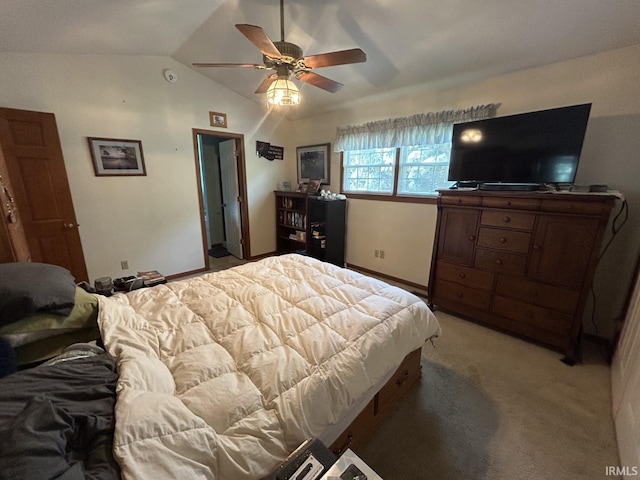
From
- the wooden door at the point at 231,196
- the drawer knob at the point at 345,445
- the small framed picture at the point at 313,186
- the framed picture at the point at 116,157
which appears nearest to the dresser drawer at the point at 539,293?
the drawer knob at the point at 345,445

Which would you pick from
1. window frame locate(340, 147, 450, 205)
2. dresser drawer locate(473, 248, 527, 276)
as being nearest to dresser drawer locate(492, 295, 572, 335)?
dresser drawer locate(473, 248, 527, 276)

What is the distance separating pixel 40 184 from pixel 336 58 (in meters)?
3.05

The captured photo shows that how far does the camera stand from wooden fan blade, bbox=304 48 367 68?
1.70 metres

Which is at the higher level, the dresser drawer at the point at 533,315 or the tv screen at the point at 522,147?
the tv screen at the point at 522,147

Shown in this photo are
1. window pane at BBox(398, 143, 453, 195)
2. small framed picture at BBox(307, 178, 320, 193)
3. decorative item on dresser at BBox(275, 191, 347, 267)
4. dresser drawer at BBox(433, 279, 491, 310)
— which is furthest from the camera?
small framed picture at BBox(307, 178, 320, 193)

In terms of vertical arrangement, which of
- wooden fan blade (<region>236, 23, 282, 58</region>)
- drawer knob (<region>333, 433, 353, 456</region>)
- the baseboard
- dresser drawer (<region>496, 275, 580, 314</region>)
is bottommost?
the baseboard

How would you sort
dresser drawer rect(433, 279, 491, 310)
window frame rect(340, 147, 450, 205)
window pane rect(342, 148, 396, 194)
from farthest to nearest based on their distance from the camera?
window pane rect(342, 148, 396, 194)
window frame rect(340, 147, 450, 205)
dresser drawer rect(433, 279, 491, 310)

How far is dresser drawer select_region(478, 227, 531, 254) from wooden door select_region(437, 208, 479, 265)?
0.08 metres

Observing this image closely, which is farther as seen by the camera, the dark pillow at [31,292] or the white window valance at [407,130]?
the white window valance at [407,130]

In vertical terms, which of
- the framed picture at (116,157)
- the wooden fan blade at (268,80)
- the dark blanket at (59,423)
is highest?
the wooden fan blade at (268,80)

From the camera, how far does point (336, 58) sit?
178cm

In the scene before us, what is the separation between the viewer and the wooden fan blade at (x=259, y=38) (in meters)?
1.52

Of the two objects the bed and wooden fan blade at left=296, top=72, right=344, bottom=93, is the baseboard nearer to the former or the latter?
the bed

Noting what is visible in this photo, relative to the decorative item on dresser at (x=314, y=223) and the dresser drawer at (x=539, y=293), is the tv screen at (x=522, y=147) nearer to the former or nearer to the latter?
the dresser drawer at (x=539, y=293)
